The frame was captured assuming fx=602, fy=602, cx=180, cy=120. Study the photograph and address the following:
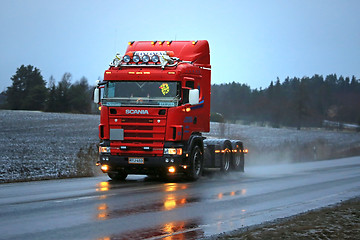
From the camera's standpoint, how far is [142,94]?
18.1m

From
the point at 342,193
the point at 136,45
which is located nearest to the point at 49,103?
the point at 136,45

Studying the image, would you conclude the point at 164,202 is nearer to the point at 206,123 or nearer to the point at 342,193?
the point at 342,193

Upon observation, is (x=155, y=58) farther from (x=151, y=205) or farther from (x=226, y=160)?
(x=151, y=205)

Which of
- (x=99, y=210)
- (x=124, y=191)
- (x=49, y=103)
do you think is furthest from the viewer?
(x=49, y=103)

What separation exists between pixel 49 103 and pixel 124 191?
3516 inches

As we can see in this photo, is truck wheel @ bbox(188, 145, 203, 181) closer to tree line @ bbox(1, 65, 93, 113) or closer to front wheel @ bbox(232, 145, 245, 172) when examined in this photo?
front wheel @ bbox(232, 145, 245, 172)

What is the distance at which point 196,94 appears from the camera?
18.1 m

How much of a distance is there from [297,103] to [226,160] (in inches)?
2558

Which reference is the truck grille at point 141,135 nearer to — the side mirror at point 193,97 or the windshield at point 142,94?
the windshield at point 142,94

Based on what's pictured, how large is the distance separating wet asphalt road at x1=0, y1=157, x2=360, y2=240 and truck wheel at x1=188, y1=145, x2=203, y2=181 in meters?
0.41

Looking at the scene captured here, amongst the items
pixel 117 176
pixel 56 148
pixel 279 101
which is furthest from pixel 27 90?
pixel 117 176

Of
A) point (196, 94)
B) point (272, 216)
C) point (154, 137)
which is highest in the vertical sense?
point (196, 94)

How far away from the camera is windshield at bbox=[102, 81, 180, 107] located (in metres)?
17.9

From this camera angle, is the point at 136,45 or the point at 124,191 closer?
the point at 124,191
